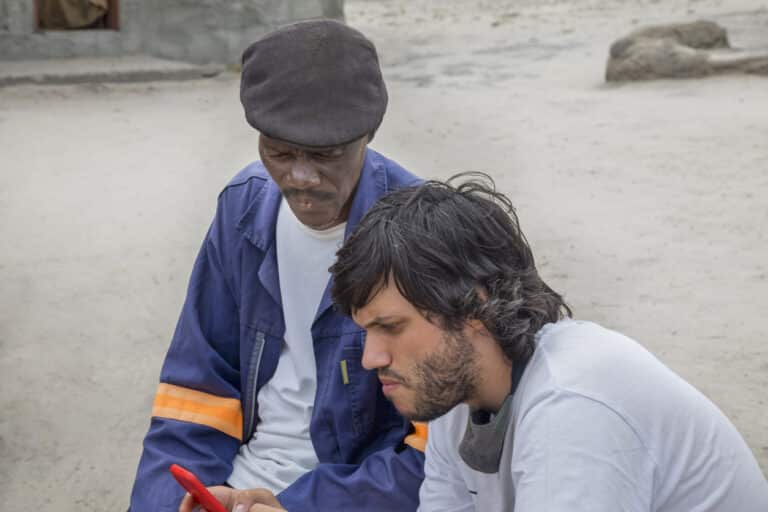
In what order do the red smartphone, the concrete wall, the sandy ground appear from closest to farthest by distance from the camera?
the red smartphone < the sandy ground < the concrete wall

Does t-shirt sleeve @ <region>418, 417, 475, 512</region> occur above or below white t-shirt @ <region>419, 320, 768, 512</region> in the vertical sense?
below

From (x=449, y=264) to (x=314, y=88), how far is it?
2.11 ft

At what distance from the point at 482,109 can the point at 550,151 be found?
4.59 ft

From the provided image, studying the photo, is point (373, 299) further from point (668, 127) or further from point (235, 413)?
point (668, 127)

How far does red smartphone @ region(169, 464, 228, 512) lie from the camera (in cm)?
229

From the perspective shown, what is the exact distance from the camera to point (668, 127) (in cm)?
777

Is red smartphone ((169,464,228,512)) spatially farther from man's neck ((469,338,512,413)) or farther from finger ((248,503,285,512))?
man's neck ((469,338,512,413))

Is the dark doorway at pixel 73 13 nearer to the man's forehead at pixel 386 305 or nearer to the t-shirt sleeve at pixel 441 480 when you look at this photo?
the t-shirt sleeve at pixel 441 480

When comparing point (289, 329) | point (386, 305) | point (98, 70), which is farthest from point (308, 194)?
point (98, 70)

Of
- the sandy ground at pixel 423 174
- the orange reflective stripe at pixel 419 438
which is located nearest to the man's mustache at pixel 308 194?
the orange reflective stripe at pixel 419 438

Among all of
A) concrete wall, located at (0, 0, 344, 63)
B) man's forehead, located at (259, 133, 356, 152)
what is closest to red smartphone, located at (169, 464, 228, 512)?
man's forehead, located at (259, 133, 356, 152)

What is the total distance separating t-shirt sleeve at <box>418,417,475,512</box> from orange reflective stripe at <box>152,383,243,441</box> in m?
0.58

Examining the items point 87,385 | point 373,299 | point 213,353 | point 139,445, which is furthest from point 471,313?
point 87,385

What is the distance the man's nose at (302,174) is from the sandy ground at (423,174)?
1887 mm
